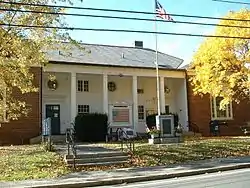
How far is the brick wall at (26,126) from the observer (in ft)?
94.6

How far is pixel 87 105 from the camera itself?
1331 inches

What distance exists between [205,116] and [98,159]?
20.6 meters

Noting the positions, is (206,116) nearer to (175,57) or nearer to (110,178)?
(175,57)

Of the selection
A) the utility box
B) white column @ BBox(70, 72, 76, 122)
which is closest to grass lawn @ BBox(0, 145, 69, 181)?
the utility box

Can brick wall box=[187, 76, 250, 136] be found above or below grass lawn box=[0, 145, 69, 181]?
above

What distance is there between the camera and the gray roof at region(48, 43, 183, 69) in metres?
31.4

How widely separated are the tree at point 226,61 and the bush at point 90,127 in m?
8.16

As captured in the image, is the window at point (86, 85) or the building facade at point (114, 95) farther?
the window at point (86, 85)

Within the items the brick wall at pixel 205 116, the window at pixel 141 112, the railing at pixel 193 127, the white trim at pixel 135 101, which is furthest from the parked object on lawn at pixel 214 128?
the white trim at pixel 135 101

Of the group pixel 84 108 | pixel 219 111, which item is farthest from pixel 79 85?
pixel 219 111

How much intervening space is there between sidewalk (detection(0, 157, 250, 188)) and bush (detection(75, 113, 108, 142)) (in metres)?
12.3

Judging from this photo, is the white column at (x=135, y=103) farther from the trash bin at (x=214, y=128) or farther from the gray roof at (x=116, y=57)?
the trash bin at (x=214, y=128)

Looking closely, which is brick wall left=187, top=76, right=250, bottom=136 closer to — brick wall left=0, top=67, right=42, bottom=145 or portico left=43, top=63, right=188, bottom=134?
portico left=43, top=63, right=188, bottom=134

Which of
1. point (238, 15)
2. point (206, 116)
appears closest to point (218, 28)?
point (238, 15)
